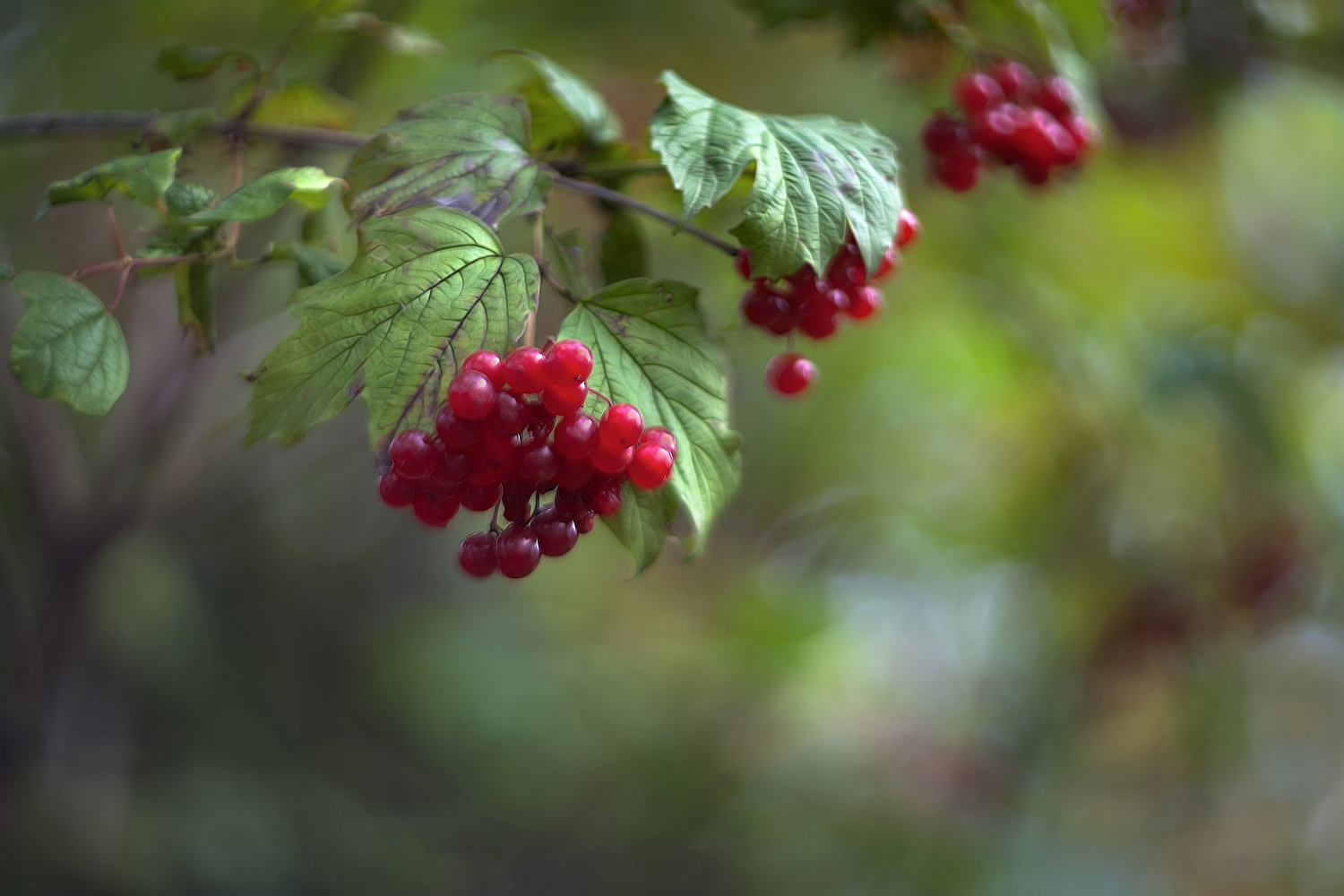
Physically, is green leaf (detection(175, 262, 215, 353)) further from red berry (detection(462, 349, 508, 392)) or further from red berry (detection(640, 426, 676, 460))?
red berry (detection(640, 426, 676, 460))

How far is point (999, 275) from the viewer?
175 cm

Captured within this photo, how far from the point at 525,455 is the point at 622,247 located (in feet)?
1.02

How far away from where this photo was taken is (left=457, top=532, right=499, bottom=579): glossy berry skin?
63 centimetres

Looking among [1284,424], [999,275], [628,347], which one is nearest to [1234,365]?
[1284,424]

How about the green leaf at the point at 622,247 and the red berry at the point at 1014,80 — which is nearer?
the green leaf at the point at 622,247

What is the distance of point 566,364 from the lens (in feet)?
1.80

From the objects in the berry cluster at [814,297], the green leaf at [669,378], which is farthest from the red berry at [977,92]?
the green leaf at [669,378]

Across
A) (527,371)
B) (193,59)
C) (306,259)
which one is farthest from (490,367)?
(193,59)

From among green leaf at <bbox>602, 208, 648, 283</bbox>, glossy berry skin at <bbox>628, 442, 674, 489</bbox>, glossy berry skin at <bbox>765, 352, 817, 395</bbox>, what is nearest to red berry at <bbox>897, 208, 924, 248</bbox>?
glossy berry skin at <bbox>765, 352, 817, 395</bbox>

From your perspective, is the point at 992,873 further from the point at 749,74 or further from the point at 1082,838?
the point at 749,74

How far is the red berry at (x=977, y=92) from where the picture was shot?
1007 mm

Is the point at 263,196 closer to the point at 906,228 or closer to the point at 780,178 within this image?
the point at 780,178

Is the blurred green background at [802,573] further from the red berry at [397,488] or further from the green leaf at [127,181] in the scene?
the green leaf at [127,181]

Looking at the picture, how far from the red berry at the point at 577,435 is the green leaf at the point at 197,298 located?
33 cm
